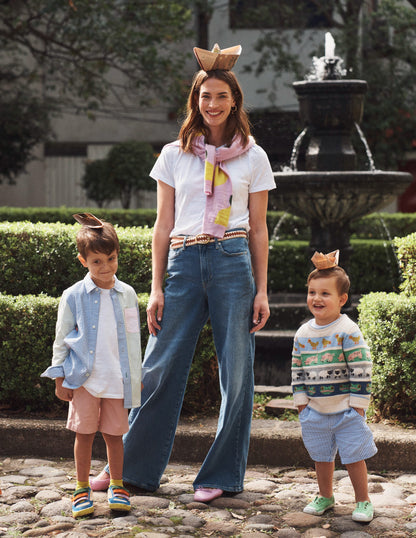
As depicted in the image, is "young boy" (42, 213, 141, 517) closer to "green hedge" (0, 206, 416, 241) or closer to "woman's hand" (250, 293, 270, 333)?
"woman's hand" (250, 293, 270, 333)

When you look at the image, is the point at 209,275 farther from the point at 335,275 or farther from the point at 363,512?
the point at 363,512

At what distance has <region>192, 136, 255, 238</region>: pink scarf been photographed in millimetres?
3641

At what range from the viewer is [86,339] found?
3609 millimetres

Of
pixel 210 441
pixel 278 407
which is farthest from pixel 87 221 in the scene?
pixel 278 407

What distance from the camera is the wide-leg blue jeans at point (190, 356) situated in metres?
3.69

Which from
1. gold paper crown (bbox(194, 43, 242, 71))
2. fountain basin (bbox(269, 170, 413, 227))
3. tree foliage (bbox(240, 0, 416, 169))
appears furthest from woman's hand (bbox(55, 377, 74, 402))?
tree foliage (bbox(240, 0, 416, 169))

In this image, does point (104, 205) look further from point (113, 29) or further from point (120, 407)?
point (120, 407)

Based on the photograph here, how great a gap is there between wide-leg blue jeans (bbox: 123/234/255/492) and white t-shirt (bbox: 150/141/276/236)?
0.38 feet

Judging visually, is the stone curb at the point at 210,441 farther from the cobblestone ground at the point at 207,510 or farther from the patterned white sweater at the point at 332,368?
the patterned white sweater at the point at 332,368

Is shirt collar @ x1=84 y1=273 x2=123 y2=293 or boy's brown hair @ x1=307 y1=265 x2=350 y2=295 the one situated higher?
boy's brown hair @ x1=307 y1=265 x2=350 y2=295

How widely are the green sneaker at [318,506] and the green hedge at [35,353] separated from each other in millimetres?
1345

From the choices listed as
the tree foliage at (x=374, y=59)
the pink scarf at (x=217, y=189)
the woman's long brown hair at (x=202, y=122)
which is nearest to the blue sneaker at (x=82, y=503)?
the pink scarf at (x=217, y=189)

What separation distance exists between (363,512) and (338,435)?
1.11ft

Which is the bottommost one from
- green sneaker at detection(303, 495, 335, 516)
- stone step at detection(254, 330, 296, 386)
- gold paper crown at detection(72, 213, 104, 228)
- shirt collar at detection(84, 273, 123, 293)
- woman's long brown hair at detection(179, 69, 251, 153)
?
green sneaker at detection(303, 495, 335, 516)
